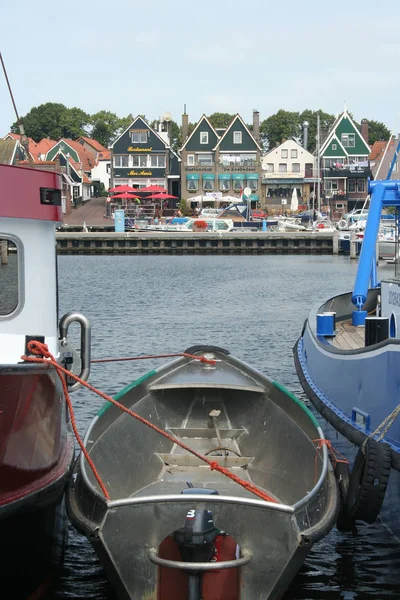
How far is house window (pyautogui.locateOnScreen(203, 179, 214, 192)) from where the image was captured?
96.6 meters

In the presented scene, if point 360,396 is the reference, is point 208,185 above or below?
above

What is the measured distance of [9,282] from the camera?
9.77 meters

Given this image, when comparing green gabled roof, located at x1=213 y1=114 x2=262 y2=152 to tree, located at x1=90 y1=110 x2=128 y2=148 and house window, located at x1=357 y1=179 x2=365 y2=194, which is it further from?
tree, located at x1=90 y1=110 x2=128 y2=148

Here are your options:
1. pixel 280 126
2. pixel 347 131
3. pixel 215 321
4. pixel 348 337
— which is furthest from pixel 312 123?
pixel 348 337

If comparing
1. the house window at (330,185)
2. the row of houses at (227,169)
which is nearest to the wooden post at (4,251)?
the row of houses at (227,169)

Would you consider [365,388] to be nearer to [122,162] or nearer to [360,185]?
[122,162]

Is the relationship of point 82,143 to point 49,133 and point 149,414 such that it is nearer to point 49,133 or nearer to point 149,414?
point 49,133

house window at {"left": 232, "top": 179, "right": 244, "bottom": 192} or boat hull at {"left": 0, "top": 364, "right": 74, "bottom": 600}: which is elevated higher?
house window at {"left": 232, "top": 179, "right": 244, "bottom": 192}

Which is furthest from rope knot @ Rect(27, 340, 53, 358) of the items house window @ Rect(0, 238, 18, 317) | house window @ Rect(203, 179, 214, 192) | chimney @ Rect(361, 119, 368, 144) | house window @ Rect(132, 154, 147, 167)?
chimney @ Rect(361, 119, 368, 144)

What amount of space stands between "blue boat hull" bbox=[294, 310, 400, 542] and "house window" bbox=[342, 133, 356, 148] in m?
89.5

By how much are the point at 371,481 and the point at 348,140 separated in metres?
95.3

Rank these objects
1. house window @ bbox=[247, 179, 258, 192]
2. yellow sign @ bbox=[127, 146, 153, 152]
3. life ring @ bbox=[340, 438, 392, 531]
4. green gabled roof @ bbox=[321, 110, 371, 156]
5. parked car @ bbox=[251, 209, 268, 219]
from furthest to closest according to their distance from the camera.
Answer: green gabled roof @ bbox=[321, 110, 371, 156], house window @ bbox=[247, 179, 258, 192], yellow sign @ bbox=[127, 146, 153, 152], parked car @ bbox=[251, 209, 268, 219], life ring @ bbox=[340, 438, 392, 531]

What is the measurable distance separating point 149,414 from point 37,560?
10.2ft

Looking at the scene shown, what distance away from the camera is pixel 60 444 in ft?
33.8
